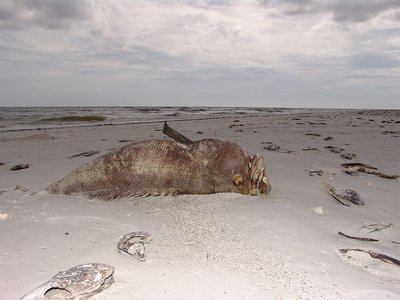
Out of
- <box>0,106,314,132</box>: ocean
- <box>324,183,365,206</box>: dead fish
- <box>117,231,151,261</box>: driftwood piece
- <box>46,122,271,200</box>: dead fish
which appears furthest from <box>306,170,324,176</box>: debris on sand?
<box>0,106,314,132</box>: ocean

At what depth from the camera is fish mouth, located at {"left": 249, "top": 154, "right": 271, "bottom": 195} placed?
3.41 meters

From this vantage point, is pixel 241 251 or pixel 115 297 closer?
pixel 115 297

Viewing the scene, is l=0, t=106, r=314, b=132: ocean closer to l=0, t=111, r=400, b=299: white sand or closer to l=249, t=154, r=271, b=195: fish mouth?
l=0, t=111, r=400, b=299: white sand

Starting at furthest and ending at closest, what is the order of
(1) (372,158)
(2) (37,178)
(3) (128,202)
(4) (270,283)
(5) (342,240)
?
(1) (372,158)
(2) (37,178)
(3) (128,202)
(5) (342,240)
(4) (270,283)

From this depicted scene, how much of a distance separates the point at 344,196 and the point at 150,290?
2.67 m

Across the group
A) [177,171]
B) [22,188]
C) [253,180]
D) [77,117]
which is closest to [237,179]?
[253,180]

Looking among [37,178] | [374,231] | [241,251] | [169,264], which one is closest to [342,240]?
[374,231]

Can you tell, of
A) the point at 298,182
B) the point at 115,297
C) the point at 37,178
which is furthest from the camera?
the point at 37,178

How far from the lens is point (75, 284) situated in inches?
70.7

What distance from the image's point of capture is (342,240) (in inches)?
103

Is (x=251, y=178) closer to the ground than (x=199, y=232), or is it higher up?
higher up

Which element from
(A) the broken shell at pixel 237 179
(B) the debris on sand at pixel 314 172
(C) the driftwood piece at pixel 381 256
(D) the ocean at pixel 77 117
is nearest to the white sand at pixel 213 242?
(C) the driftwood piece at pixel 381 256

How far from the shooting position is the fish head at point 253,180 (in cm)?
343

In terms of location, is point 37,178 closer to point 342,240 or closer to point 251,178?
point 251,178
